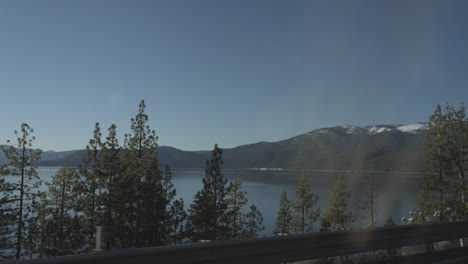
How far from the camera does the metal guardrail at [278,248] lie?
4.54m

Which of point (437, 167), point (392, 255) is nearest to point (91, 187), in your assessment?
point (392, 255)

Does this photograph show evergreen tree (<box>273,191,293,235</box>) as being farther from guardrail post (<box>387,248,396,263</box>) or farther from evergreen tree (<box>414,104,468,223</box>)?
guardrail post (<box>387,248,396,263</box>)

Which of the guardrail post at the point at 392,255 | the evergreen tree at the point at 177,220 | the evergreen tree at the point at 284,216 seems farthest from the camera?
the evergreen tree at the point at 284,216

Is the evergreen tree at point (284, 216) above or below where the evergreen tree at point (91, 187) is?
below

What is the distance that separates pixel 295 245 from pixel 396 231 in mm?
2683

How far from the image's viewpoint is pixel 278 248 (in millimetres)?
5652

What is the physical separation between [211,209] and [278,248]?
29930 millimetres

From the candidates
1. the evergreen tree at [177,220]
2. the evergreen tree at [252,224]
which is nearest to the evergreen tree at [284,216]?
the evergreen tree at [252,224]

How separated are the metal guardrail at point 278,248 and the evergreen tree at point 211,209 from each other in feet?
92.4

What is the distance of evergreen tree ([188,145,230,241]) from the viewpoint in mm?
34594

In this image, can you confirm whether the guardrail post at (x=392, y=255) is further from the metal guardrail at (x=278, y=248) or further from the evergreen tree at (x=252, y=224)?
the evergreen tree at (x=252, y=224)

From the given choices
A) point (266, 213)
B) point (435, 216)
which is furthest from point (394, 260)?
point (266, 213)

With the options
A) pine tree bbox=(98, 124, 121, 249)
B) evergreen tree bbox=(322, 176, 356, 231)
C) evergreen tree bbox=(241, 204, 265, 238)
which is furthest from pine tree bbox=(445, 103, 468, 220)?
pine tree bbox=(98, 124, 121, 249)

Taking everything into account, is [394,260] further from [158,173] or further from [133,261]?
[158,173]
